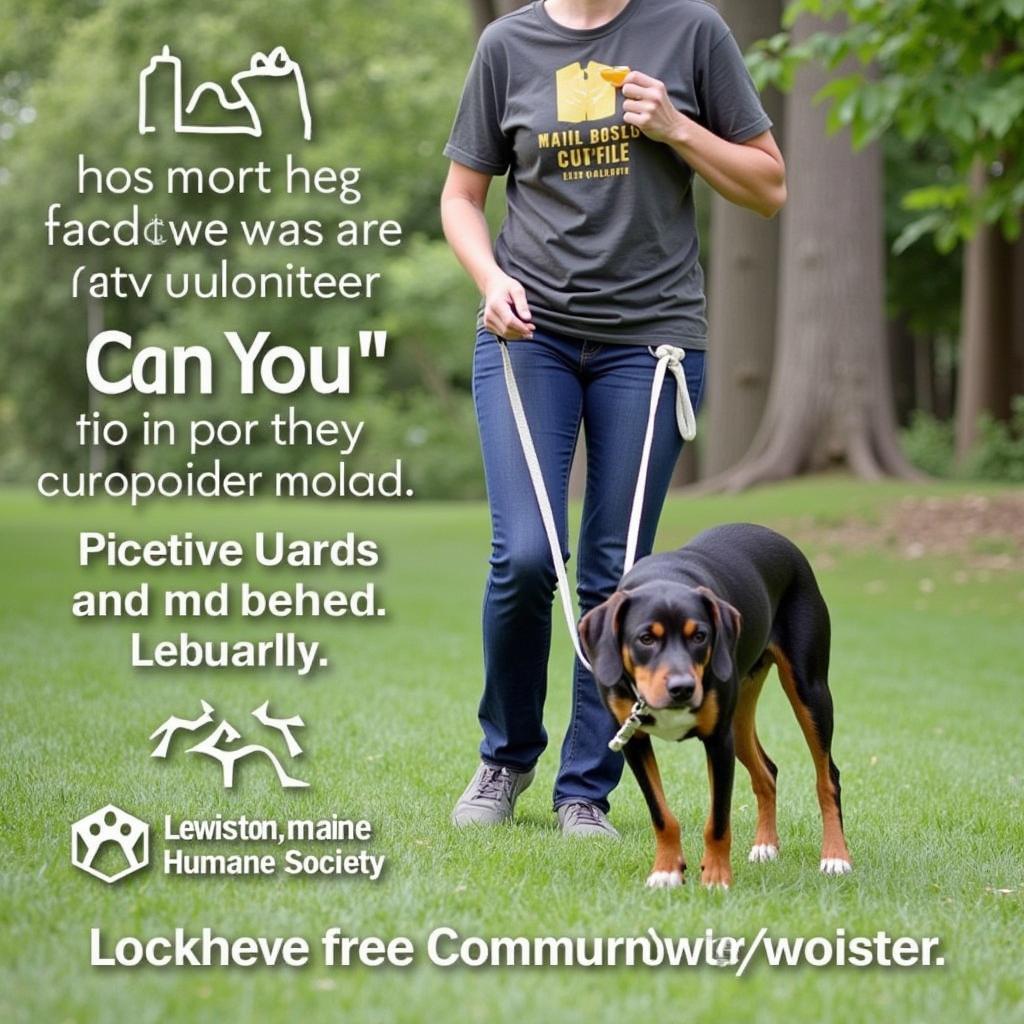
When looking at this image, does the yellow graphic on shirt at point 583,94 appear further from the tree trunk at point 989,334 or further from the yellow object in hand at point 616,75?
the tree trunk at point 989,334

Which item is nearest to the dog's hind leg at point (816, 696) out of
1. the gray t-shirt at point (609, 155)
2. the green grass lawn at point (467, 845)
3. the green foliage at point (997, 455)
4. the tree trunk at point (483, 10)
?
the green grass lawn at point (467, 845)

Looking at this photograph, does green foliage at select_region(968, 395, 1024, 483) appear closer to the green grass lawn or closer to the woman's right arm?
the green grass lawn

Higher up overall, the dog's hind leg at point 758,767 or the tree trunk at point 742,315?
the tree trunk at point 742,315

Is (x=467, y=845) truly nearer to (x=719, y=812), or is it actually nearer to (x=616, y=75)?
(x=719, y=812)

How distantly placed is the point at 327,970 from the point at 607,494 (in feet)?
6.48

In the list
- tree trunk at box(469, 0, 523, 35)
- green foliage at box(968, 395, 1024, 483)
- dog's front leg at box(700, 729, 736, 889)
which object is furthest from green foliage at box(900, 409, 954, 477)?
dog's front leg at box(700, 729, 736, 889)

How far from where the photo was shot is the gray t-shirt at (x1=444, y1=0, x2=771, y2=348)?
4781 millimetres

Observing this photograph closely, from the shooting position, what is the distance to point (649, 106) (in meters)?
4.55

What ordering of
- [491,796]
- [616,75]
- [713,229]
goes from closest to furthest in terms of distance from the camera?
1. [616,75]
2. [491,796]
3. [713,229]

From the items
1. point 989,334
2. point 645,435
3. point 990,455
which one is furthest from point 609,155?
point 989,334

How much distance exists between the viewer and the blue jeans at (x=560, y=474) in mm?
4883

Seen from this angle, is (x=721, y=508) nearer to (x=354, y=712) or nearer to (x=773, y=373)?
(x=773, y=373)

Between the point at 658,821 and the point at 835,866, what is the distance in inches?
25.6

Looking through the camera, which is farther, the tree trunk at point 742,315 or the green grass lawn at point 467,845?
the tree trunk at point 742,315
